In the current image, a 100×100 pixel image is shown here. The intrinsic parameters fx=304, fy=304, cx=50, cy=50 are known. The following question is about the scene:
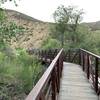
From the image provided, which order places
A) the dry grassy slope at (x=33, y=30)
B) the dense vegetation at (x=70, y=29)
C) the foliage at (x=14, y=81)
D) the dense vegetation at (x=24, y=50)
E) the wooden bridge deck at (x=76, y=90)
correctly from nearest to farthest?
the wooden bridge deck at (x=76, y=90) < the dense vegetation at (x=24, y=50) < the foliage at (x=14, y=81) < the dense vegetation at (x=70, y=29) < the dry grassy slope at (x=33, y=30)

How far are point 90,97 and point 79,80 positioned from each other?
2350 mm

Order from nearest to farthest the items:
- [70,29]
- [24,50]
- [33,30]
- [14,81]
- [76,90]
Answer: [76,90] → [14,81] → [24,50] → [70,29] → [33,30]

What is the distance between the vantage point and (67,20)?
2292 centimetres

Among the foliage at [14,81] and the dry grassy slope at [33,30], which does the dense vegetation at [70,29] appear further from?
the dry grassy slope at [33,30]

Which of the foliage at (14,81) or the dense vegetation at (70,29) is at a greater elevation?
the dense vegetation at (70,29)

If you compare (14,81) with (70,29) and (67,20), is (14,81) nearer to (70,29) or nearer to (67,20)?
(70,29)

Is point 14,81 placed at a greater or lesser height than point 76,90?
lesser

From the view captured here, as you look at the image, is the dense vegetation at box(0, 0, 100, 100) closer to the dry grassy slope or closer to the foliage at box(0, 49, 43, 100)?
the foliage at box(0, 49, 43, 100)

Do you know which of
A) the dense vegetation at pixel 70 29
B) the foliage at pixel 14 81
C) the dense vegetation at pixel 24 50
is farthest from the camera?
the dense vegetation at pixel 70 29

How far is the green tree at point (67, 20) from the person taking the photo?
74.4 ft

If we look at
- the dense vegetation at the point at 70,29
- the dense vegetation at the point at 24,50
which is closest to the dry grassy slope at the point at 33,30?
the dense vegetation at the point at 24,50

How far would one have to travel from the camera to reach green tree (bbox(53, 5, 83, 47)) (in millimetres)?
22672

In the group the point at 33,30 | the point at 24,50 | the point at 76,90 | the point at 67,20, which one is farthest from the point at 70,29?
the point at 33,30

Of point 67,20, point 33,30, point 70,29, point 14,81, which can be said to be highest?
point 67,20
